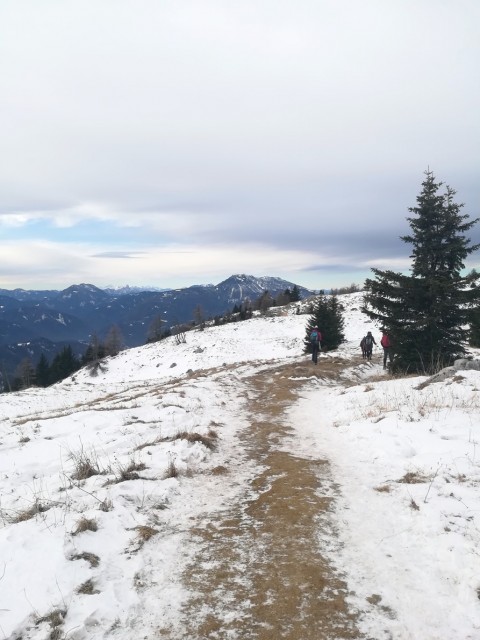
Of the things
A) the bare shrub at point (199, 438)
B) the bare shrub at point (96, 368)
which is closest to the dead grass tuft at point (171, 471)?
the bare shrub at point (199, 438)

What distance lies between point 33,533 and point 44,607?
1.30 metres

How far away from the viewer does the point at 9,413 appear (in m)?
21.9

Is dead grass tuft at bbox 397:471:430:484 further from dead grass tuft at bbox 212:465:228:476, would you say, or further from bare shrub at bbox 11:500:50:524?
bare shrub at bbox 11:500:50:524

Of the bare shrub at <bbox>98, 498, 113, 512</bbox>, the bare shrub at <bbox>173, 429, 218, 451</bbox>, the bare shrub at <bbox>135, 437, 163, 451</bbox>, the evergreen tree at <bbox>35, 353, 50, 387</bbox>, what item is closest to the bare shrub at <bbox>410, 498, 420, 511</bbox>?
the bare shrub at <bbox>98, 498, 113, 512</bbox>

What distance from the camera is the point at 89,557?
4.32 meters

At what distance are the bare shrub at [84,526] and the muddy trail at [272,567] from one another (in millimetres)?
1279

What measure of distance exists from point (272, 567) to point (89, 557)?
2067mm

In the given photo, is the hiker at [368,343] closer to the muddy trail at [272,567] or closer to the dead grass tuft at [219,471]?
the muddy trail at [272,567]

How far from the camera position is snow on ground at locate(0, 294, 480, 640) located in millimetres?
3582

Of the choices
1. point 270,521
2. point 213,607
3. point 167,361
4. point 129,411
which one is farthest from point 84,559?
point 167,361

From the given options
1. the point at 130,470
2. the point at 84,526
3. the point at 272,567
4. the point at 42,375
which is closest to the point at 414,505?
the point at 272,567

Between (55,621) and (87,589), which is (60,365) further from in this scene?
(55,621)

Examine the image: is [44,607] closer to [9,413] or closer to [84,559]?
[84,559]

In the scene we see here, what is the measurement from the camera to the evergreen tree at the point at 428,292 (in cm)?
1644
